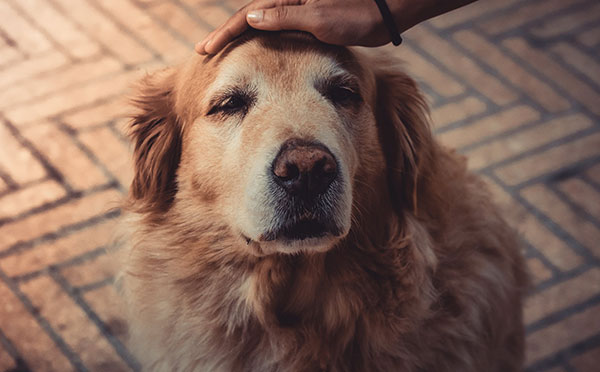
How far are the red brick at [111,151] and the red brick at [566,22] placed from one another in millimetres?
2747

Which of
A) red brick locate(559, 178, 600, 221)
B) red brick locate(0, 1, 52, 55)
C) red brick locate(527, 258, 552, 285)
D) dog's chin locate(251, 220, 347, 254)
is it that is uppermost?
red brick locate(0, 1, 52, 55)

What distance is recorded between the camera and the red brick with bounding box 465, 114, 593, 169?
4.00 metres

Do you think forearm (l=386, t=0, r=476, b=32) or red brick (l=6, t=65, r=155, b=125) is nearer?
forearm (l=386, t=0, r=476, b=32)

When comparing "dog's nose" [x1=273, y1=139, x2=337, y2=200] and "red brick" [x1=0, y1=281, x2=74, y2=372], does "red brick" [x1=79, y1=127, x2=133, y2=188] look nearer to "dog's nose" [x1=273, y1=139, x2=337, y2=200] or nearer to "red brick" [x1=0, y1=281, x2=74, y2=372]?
"red brick" [x1=0, y1=281, x2=74, y2=372]

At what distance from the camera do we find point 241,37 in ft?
7.77

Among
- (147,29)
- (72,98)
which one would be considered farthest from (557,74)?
(72,98)

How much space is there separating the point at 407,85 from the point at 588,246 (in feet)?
5.34

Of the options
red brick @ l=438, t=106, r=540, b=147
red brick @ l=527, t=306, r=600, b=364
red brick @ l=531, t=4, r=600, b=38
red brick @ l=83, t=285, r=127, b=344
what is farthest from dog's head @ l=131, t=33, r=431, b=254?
red brick @ l=531, t=4, r=600, b=38

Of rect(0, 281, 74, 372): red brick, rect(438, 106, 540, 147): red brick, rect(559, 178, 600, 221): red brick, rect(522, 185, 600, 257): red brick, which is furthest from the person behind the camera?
rect(438, 106, 540, 147): red brick

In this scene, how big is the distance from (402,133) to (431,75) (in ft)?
6.41

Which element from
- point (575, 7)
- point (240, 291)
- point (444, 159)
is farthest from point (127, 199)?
point (575, 7)

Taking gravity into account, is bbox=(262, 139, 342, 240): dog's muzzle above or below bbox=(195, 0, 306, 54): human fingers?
below

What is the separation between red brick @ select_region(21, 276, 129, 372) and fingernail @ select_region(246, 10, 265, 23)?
5.66 ft

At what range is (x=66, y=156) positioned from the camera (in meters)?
3.96
